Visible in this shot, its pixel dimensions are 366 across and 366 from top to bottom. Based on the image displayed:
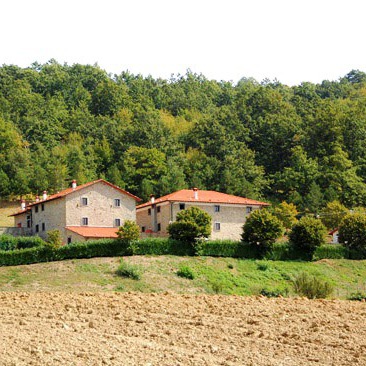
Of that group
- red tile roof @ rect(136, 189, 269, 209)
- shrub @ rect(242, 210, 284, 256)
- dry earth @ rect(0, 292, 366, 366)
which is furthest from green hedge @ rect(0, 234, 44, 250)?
dry earth @ rect(0, 292, 366, 366)

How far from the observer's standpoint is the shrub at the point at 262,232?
2522 inches

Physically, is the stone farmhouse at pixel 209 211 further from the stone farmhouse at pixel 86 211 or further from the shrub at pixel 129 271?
the shrub at pixel 129 271

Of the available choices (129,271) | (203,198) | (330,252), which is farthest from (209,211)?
(129,271)

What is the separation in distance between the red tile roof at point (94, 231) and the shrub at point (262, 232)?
1033 cm

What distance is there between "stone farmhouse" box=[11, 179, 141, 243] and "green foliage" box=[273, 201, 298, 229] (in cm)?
2037

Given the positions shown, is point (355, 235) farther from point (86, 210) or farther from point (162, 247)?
point (86, 210)

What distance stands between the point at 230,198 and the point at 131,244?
66.0ft

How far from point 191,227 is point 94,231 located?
10.2 meters

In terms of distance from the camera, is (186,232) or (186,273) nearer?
(186,273)

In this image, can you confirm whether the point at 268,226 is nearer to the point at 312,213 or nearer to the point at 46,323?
the point at 312,213

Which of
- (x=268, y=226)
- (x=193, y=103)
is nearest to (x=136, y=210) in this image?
(x=268, y=226)

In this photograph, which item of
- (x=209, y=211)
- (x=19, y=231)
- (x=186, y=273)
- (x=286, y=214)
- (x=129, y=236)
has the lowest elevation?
(x=186, y=273)

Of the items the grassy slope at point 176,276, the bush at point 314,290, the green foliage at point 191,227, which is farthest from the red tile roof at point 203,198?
the bush at point 314,290

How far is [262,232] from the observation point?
2532 inches
